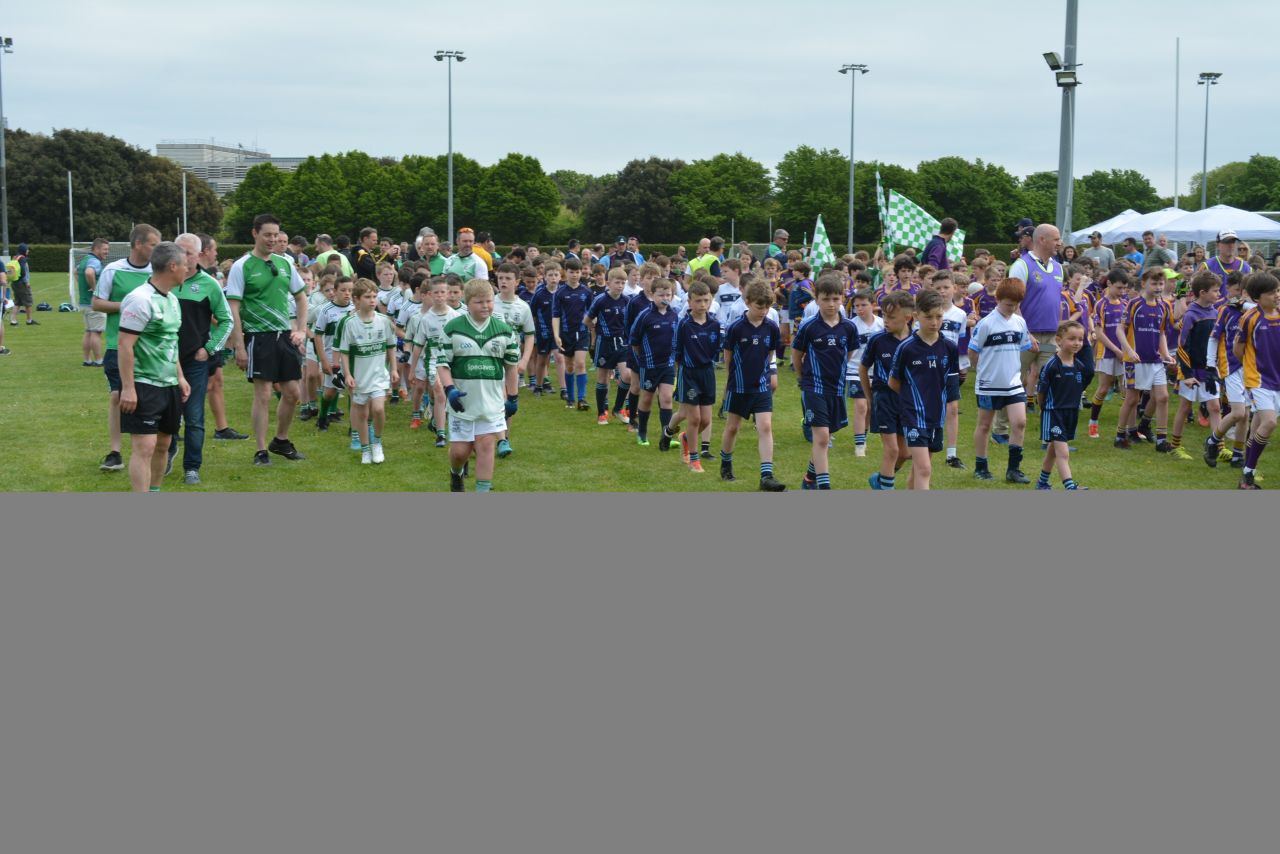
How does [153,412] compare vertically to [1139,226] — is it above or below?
below

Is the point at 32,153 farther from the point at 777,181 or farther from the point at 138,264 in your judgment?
the point at 138,264

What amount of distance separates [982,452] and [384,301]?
26.9 ft

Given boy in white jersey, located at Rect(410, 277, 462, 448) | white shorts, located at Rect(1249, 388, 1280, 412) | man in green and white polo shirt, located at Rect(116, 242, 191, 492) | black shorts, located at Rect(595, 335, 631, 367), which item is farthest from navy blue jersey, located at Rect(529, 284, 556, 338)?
white shorts, located at Rect(1249, 388, 1280, 412)

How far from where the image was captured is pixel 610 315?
14.4m

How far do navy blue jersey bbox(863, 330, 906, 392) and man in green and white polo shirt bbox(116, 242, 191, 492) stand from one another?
5.13 meters

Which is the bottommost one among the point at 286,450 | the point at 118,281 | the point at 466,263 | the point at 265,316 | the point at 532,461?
the point at 532,461

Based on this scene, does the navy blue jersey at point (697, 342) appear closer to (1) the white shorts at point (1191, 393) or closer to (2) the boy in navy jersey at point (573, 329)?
(2) the boy in navy jersey at point (573, 329)

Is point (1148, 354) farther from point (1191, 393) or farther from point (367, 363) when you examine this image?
point (367, 363)

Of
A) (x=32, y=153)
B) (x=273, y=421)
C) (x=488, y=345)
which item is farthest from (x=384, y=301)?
(x=32, y=153)

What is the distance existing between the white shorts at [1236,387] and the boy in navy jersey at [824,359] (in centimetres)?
363

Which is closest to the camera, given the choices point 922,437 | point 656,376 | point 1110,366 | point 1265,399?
point 922,437

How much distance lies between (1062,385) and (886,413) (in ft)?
5.99

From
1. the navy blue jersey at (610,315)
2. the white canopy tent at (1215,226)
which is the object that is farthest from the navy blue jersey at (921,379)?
the white canopy tent at (1215,226)

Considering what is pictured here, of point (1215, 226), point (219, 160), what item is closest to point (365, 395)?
point (1215, 226)
